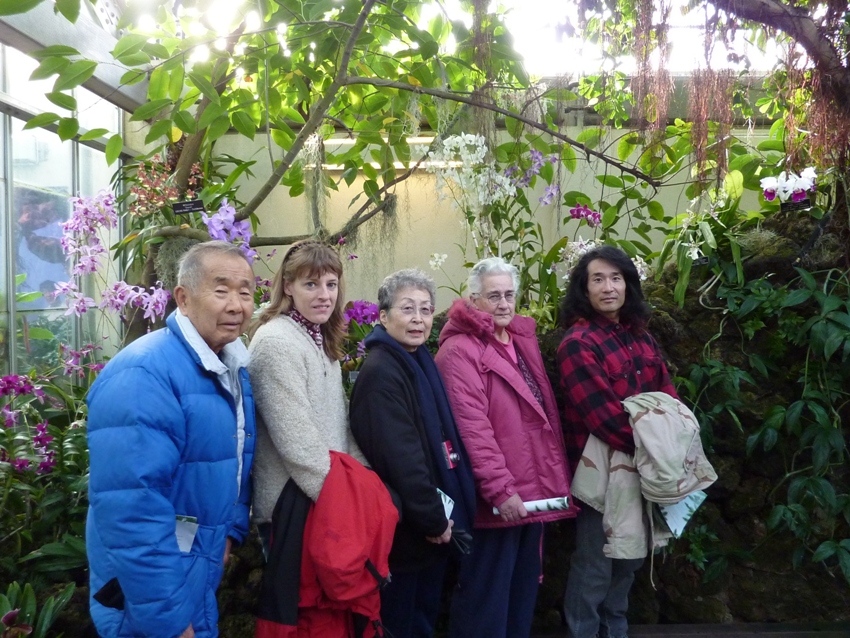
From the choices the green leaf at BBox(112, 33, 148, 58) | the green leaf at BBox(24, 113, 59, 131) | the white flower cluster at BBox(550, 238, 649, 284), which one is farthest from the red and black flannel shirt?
the green leaf at BBox(24, 113, 59, 131)

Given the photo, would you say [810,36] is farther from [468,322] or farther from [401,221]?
[401,221]

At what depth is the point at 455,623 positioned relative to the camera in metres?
2.51

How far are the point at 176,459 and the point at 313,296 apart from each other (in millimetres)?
673

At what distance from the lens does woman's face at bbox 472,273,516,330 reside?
261cm

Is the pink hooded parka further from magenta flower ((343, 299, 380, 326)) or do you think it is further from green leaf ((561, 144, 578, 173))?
green leaf ((561, 144, 578, 173))

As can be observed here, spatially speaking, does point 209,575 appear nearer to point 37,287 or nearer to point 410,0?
point 410,0

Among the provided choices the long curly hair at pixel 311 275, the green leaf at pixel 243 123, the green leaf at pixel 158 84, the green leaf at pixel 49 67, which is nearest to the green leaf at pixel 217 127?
the green leaf at pixel 243 123

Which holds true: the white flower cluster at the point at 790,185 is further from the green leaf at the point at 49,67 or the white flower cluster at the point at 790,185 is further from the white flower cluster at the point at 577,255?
the green leaf at the point at 49,67

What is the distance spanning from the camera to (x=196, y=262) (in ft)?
5.88

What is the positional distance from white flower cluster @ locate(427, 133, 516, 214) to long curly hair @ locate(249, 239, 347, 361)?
1273 millimetres

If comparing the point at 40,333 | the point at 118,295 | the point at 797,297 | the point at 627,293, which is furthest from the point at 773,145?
the point at 40,333

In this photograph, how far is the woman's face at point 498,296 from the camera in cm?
261

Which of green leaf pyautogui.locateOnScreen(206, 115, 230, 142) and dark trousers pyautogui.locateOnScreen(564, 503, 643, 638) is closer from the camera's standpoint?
dark trousers pyautogui.locateOnScreen(564, 503, 643, 638)

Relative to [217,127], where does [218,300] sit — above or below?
below
